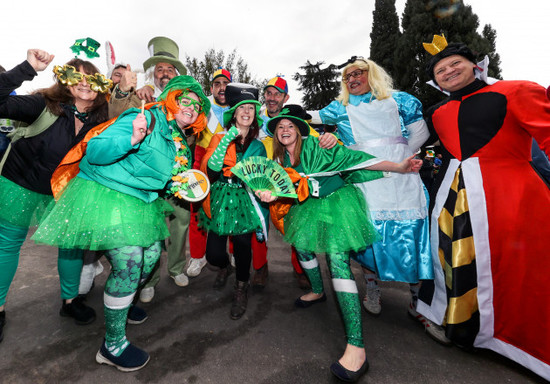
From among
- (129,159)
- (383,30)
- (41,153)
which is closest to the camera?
(129,159)

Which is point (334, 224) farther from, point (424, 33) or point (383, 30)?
point (383, 30)

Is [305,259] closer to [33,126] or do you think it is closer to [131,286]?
[131,286]


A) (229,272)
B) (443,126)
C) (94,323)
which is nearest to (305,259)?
(229,272)

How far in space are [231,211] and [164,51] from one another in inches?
91.3

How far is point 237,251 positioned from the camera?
2.54 m

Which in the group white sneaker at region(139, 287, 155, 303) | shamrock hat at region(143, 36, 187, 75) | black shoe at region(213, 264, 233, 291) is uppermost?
shamrock hat at region(143, 36, 187, 75)

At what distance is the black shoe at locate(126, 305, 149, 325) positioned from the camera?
2.41 m

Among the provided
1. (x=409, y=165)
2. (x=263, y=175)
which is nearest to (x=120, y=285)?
(x=263, y=175)

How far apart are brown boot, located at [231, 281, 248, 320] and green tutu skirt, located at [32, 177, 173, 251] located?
1.15 meters

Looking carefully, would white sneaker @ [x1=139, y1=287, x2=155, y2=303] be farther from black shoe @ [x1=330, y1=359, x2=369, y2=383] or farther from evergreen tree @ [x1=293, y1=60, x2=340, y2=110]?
evergreen tree @ [x1=293, y1=60, x2=340, y2=110]

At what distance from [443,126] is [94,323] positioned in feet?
11.8

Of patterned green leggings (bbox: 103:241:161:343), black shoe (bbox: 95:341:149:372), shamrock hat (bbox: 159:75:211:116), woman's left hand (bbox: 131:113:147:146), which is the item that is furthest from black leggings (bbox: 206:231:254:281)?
shamrock hat (bbox: 159:75:211:116)

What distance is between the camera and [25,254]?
4.00m

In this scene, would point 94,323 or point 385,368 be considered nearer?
point 385,368
